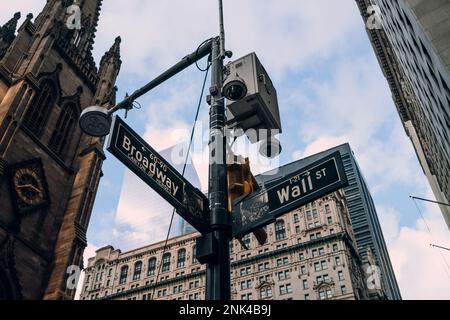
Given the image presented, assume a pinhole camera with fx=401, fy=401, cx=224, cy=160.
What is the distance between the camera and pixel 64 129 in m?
30.5

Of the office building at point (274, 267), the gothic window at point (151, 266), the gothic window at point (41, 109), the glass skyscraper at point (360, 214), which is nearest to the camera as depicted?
the gothic window at point (41, 109)

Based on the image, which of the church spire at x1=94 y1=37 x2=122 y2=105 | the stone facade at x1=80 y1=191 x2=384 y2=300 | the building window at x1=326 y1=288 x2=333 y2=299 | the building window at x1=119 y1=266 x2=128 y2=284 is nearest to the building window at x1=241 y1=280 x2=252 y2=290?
the stone facade at x1=80 y1=191 x2=384 y2=300

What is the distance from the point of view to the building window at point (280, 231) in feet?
293

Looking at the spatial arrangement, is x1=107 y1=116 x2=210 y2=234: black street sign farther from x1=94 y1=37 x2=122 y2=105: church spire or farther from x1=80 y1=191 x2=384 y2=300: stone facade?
x1=80 y1=191 x2=384 y2=300: stone facade

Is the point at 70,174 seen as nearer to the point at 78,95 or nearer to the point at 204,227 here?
the point at 78,95

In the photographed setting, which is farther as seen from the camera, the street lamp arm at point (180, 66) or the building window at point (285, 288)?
the building window at point (285, 288)

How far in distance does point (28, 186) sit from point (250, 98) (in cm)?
2266

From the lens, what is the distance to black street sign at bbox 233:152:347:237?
5.23 meters

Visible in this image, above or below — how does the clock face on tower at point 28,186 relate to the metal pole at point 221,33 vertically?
above

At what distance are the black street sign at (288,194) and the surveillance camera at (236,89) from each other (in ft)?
4.62

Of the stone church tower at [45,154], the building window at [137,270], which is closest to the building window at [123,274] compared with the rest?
the building window at [137,270]

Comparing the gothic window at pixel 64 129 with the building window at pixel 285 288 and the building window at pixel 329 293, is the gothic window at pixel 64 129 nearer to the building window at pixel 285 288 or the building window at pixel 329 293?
the building window at pixel 285 288

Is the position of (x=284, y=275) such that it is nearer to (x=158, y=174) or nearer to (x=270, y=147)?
(x=270, y=147)
